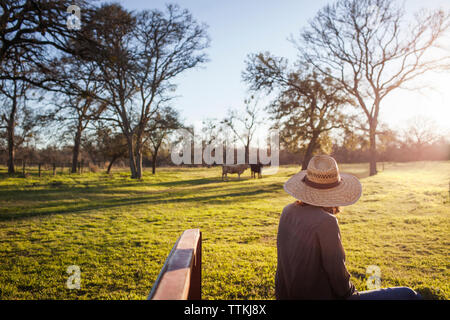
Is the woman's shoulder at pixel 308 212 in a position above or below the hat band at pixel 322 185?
below

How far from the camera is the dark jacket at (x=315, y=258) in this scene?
1.88m

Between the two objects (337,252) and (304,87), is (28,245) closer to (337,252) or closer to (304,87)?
(337,252)

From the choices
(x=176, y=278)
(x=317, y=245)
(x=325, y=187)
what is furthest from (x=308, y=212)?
(x=176, y=278)

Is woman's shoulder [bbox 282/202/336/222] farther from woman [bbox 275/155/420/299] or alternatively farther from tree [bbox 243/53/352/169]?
tree [bbox 243/53/352/169]

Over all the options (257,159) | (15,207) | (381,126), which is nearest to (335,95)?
(381,126)

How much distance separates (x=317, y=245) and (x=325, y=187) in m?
0.53

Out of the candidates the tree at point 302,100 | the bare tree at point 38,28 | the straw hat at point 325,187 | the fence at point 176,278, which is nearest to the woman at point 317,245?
the straw hat at point 325,187

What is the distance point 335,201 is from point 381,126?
26.2 m

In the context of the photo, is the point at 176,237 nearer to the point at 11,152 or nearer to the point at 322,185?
the point at 322,185

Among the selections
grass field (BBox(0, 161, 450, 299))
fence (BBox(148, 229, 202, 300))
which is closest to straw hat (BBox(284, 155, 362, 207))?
fence (BBox(148, 229, 202, 300))

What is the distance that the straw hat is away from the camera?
2.12 metres

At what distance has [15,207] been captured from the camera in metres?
9.61

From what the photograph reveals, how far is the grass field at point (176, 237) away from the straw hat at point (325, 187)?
212 centimetres

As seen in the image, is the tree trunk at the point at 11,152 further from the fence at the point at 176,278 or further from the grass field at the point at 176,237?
the fence at the point at 176,278
